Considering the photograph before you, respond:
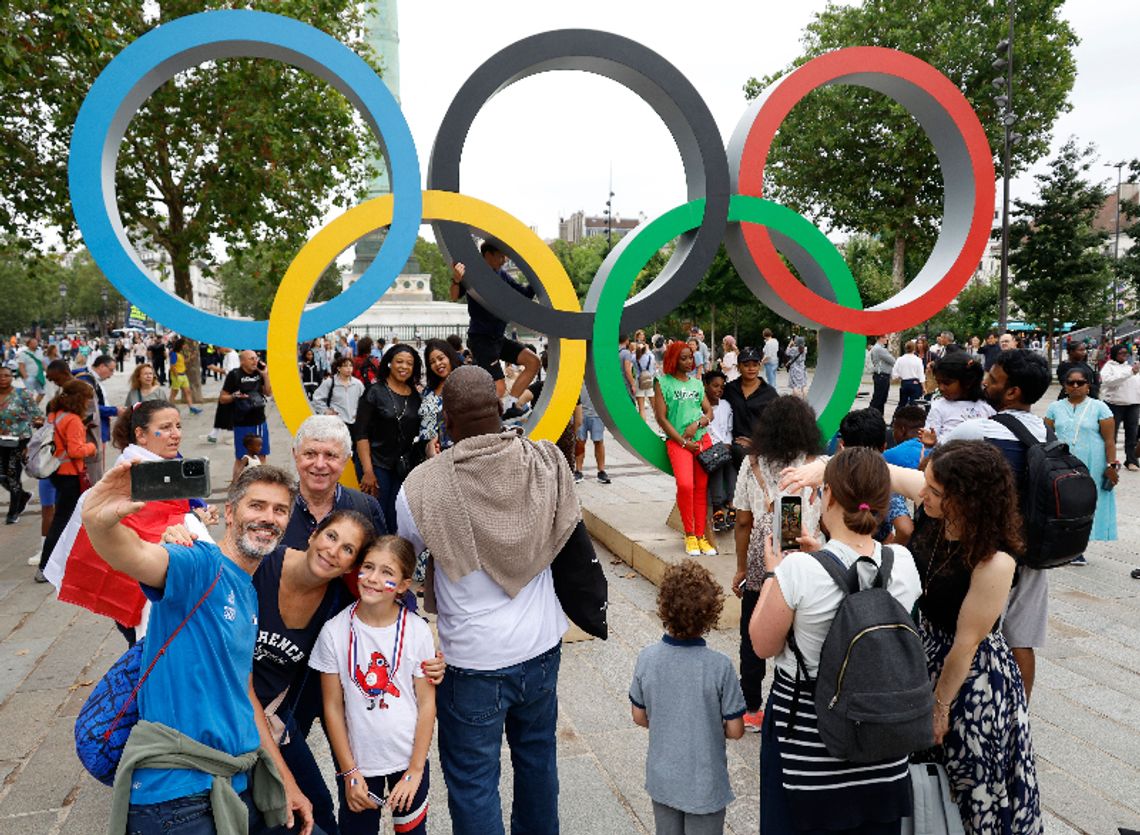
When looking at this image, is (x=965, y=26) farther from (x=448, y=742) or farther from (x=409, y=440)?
(x=448, y=742)

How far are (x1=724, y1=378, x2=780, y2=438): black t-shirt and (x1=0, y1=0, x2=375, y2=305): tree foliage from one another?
11122 mm

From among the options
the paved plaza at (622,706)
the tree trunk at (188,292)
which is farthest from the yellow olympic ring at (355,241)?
the tree trunk at (188,292)

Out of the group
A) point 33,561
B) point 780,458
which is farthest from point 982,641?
point 33,561

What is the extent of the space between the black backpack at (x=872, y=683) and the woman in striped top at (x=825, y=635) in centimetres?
8

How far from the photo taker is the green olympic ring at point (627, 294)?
18.8ft

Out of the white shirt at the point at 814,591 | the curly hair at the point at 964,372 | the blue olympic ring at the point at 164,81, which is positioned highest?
the blue olympic ring at the point at 164,81

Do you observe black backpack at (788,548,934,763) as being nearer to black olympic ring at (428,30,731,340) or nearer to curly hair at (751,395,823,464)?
curly hair at (751,395,823,464)

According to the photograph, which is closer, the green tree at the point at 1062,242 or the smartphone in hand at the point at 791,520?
A: the smartphone in hand at the point at 791,520

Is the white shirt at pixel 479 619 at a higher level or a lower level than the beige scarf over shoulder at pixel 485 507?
lower

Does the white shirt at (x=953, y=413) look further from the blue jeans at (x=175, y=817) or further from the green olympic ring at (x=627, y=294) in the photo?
the blue jeans at (x=175, y=817)

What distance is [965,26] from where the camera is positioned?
975 inches

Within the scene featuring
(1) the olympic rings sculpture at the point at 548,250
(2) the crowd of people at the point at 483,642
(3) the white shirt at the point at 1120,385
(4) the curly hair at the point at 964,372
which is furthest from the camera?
(3) the white shirt at the point at 1120,385

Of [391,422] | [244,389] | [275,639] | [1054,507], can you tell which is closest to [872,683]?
[1054,507]

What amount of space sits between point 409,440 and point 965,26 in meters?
26.7
